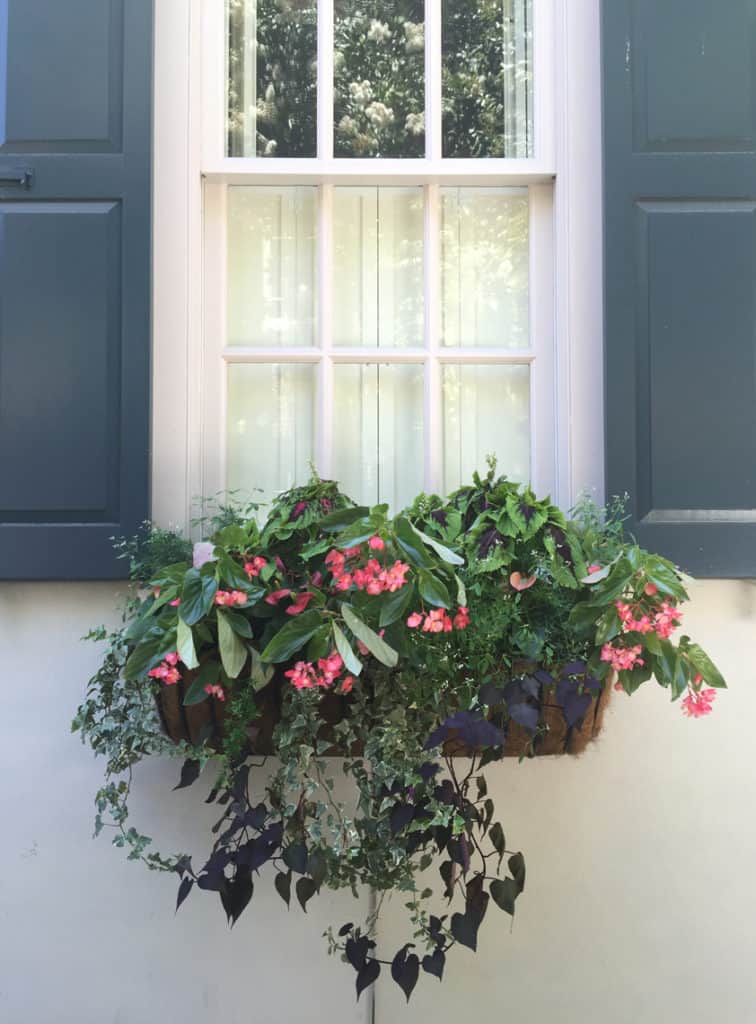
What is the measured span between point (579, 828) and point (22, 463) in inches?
58.9

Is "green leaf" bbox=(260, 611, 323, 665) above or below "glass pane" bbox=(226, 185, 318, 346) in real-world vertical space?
below

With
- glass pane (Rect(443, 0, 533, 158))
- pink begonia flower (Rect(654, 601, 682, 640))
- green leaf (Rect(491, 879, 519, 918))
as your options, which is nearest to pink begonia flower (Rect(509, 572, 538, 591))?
pink begonia flower (Rect(654, 601, 682, 640))

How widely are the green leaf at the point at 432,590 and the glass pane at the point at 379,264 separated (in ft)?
2.91

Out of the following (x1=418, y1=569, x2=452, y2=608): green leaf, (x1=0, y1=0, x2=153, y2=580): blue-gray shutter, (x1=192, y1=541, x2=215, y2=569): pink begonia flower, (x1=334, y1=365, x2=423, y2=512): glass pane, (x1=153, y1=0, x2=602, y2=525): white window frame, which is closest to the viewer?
(x1=418, y1=569, x2=452, y2=608): green leaf

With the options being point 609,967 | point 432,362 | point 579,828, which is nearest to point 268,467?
point 432,362

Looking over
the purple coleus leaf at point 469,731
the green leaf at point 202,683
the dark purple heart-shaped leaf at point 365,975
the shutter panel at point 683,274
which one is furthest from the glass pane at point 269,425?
the dark purple heart-shaped leaf at point 365,975

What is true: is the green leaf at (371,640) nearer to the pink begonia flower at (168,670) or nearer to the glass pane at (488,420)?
the pink begonia flower at (168,670)

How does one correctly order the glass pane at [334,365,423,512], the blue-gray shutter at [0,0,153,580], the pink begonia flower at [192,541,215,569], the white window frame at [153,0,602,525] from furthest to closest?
the glass pane at [334,365,423,512], the white window frame at [153,0,602,525], the blue-gray shutter at [0,0,153,580], the pink begonia flower at [192,541,215,569]

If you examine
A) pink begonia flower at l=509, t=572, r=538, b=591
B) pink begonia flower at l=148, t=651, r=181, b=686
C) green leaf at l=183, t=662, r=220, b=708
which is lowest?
green leaf at l=183, t=662, r=220, b=708

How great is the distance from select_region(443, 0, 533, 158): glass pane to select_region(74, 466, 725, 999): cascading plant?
0.95 metres

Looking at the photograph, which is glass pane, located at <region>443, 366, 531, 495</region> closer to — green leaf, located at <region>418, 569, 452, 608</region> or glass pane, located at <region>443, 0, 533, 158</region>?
glass pane, located at <region>443, 0, 533, 158</region>

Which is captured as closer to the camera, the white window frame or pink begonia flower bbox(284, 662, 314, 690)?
pink begonia flower bbox(284, 662, 314, 690)

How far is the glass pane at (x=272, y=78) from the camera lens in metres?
2.56

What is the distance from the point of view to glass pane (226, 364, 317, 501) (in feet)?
8.22
